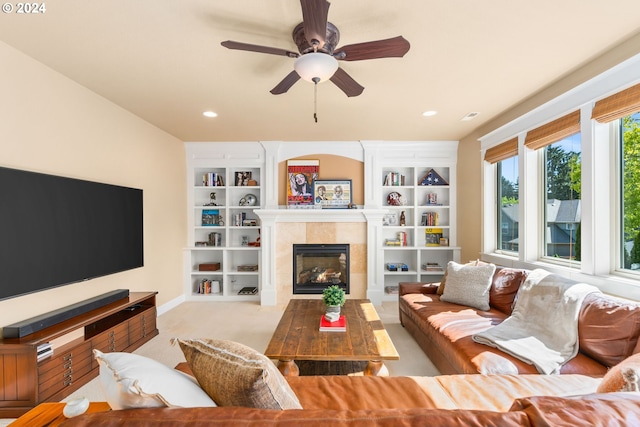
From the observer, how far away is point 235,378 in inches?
35.4

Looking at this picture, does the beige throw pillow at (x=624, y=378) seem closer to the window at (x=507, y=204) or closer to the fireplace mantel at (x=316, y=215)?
the window at (x=507, y=204)

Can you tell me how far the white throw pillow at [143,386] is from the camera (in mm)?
833

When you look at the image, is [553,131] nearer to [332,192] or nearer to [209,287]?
[332,192]

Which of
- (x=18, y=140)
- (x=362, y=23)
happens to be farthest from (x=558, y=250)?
(x=18, y=140)

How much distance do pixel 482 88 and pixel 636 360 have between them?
7.88 ft

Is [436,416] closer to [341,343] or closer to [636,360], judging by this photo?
[636,360]

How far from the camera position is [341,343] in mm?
2160

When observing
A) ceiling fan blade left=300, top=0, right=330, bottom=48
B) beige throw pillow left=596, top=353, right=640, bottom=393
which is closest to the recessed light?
ceiling fan blade left=300, top=0, right=330, bottom=48

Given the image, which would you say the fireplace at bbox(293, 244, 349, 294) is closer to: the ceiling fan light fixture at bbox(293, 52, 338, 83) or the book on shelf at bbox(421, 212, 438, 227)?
the book on shelf at bbox(421, 212, 438, 227)

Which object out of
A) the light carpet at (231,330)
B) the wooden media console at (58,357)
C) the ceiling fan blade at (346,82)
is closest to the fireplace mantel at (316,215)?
the light carpet at (231,330)

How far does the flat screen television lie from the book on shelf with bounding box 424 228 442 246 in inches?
165

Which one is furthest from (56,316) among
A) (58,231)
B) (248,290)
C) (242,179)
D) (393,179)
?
(393,179)

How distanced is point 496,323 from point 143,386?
2557 mm

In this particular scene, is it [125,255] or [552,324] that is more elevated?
[125,255]
